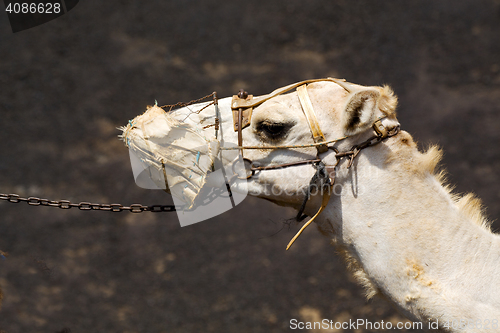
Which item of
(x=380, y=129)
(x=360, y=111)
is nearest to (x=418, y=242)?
(x=380, y=129)

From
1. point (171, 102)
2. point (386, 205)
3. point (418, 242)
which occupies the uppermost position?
point (171, 102)

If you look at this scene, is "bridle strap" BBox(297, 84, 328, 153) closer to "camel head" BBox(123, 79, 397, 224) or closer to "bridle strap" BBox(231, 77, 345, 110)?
"camel head" BBox(123, 79, 397, 224)

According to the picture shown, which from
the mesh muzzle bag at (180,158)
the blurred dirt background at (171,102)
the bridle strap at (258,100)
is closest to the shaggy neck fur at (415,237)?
the bridle strap at (258,100)

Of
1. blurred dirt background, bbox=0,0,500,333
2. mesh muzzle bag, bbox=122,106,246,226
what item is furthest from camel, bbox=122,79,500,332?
blurred dirt background, bbox=0,0,500,333

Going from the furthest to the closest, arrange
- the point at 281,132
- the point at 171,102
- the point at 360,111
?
the point at 171,102 < the point at 281,132 < the point at 360,111

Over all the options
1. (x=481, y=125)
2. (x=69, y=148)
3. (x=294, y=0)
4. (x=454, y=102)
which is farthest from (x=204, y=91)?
(x=481, y=125)

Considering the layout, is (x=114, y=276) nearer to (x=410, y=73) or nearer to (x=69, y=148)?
(x=69, y=148)

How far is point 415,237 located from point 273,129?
831mm

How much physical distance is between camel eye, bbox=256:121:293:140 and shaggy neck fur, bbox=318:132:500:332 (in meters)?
0.35

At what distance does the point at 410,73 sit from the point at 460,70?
52 centimetres

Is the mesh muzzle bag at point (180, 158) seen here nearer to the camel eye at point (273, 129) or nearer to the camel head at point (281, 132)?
the camel head at point (281, 132)

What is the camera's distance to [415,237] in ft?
5.07

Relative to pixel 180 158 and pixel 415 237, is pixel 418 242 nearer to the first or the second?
pixel 415 237

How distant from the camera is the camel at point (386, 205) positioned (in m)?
1.49
